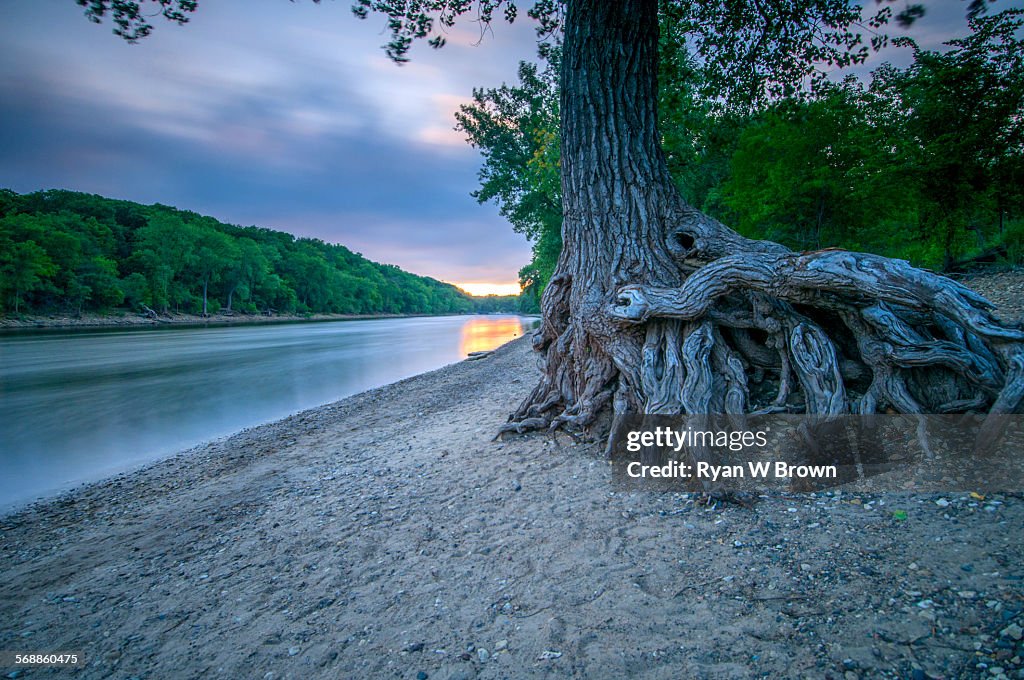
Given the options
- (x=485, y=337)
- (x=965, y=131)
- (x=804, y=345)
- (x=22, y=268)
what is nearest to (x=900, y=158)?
(x=965, y=131)

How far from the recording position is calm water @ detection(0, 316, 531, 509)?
28.0ft

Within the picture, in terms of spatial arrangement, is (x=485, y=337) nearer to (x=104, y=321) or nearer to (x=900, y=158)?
(x=900, y=158)

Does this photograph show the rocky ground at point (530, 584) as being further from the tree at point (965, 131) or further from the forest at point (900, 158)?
the tree at point (965, 131)

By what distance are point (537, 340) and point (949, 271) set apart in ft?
45.2

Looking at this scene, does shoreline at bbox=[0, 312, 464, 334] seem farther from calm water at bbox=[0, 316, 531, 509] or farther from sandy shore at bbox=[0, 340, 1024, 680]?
sandy shore at bbox=[0, 340, 1024, 680]

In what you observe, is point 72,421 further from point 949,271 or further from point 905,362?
point 949,271

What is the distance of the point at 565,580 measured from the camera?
2.64m

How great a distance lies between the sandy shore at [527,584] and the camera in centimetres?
→ 193

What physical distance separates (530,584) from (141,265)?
76.5 metres

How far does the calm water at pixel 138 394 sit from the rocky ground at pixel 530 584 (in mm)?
4976

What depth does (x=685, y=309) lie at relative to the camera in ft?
14.2

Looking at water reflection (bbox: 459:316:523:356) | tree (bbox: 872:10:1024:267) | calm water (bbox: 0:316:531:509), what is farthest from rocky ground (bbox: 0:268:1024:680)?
water reflection (bbox: 459:316:523:356)

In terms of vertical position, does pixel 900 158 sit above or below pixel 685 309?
above

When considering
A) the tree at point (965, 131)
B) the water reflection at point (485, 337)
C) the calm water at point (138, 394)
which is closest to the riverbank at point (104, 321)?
the calm water at point (138, 394)
